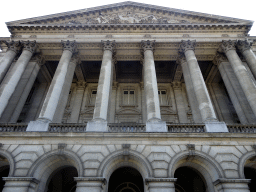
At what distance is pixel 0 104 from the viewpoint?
53.0 feet

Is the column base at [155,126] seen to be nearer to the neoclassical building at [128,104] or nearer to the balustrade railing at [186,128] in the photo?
the neoclassical building at [128,104]

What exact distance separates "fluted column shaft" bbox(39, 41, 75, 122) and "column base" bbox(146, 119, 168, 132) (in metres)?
7.78

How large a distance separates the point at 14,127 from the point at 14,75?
559 cm

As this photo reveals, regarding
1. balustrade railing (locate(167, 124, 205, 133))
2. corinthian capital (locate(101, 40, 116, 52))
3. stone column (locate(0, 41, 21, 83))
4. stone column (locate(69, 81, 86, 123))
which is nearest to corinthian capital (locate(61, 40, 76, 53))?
corinthian capital (locate(101, 40, 116, 52))

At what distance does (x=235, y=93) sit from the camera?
744 inches

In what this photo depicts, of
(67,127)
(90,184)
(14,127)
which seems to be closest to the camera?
(90,184)

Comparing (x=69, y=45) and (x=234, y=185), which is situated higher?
(x=69, y=45)

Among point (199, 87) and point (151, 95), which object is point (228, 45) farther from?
point (151, 95)

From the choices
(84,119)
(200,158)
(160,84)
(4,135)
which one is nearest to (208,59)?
(160,84)

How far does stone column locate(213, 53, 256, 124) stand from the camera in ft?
57.0

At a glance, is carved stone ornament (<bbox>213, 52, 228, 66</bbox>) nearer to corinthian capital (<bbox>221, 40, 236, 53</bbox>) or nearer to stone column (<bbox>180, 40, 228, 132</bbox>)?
corinthian capital (<bbox>221, 40, 236, 53</bbox>)

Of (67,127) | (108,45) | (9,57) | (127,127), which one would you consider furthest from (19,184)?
(108,45)

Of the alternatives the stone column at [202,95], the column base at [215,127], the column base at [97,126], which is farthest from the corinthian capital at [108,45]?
the column base at [215,127]

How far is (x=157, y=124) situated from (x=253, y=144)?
6650 millimetres
